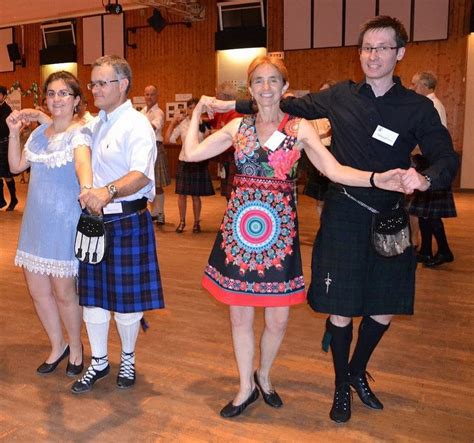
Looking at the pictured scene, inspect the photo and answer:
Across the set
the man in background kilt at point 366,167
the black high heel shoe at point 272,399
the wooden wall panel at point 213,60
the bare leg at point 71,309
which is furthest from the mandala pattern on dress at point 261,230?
the wooden wall panel at point 213,60

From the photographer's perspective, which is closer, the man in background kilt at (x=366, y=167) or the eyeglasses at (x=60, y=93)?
the man in background kilt at (x=366, y=167)

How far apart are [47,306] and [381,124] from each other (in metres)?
1.85

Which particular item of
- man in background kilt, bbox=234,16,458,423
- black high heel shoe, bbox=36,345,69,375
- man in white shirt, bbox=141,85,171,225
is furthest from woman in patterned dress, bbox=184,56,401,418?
man in white shirt, bbox=141,85,171,225

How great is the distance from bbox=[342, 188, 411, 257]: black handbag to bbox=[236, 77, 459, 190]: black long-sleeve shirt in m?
0.18

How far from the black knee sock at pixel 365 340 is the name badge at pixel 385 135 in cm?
78

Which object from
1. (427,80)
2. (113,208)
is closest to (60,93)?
(113,208)

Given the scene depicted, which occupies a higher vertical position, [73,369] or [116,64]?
[116,64]

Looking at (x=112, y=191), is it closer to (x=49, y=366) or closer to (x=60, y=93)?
(x=60, y=93)

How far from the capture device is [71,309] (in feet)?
9.14

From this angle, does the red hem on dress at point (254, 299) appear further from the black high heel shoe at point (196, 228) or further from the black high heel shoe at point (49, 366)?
the black high heel shoe at point (196, 228)

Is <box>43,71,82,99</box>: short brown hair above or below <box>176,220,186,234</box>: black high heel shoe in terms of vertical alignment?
above

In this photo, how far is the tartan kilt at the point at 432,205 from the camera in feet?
16.3

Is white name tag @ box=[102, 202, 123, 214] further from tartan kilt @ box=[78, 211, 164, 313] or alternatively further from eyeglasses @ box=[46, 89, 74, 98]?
eyeglasses @ box=[46, 89, 74, 98]

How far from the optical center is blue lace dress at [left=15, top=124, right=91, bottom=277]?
2.62m
